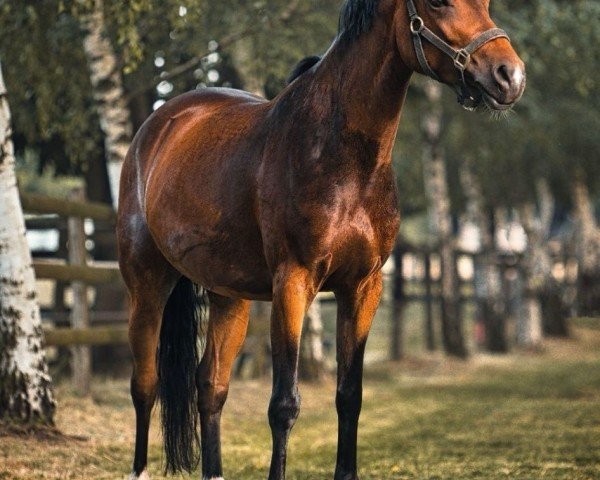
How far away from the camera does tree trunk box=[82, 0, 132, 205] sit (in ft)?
29.9

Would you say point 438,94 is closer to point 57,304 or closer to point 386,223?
point 57,304

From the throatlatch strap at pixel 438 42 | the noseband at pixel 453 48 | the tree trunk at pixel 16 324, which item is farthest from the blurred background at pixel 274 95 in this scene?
the tree trunk at pixel 16 324

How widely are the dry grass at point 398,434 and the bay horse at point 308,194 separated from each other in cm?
84

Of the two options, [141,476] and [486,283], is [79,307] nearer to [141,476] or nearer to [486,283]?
[141,476]

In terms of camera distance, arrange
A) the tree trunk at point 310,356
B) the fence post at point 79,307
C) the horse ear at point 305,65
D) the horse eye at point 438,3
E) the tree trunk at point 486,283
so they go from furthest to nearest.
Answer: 1. the tree trunk at point 486,283
2. the tree trunk at point 310,356
3. the fence post at point 79,307
4. the horse ear at point 305,65
5. the horse eye at point 438,3

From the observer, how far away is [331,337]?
15766 millimetres

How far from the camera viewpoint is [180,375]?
17.6ft

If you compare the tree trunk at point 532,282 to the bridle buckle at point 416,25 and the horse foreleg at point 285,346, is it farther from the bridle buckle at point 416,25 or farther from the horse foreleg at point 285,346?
the bridle buckle at point 416,25

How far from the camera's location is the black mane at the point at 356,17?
4.17 meters

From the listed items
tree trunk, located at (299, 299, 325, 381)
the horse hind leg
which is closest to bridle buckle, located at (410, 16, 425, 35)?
the horse hind leg

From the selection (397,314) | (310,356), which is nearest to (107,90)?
(310,356)

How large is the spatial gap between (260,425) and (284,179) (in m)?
4.00

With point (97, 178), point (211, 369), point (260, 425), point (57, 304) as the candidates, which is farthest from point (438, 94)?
point (211, 369)

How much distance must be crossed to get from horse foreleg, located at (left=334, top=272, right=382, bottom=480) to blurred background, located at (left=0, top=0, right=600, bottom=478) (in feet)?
3.02
